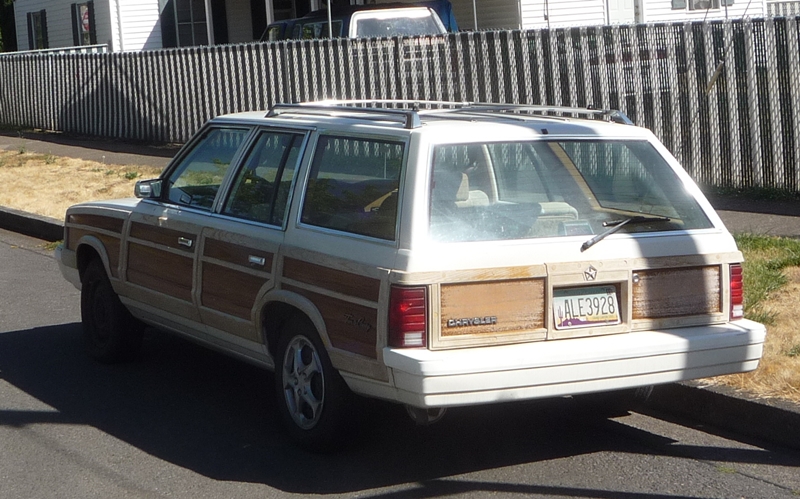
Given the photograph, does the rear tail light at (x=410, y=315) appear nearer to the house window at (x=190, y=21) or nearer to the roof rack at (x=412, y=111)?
the roof rack at (x=412, y=111)

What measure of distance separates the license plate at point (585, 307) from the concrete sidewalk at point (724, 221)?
1022mm

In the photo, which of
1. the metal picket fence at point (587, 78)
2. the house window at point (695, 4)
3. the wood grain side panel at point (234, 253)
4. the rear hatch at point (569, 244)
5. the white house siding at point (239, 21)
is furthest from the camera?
the white house siding at point (239, 21)

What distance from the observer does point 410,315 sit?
4.62 metres

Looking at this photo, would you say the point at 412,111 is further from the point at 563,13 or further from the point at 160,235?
the point at 563,13

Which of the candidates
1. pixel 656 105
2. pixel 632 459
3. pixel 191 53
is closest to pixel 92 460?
pixel 632 459

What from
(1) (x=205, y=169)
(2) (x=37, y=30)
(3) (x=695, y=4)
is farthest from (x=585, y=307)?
(2) (x=37, y=30)

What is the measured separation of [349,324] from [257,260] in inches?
33.4

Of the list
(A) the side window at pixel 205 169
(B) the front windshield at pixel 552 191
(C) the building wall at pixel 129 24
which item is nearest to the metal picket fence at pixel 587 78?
(B) the front windshield at pixel 552 191

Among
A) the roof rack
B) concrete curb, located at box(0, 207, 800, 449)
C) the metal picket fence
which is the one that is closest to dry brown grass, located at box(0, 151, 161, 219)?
the metal picket fence

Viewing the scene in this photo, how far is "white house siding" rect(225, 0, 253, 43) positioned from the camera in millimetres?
29859

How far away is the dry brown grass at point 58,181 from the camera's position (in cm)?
1399

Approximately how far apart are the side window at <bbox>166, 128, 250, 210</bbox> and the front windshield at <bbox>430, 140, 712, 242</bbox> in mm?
1652

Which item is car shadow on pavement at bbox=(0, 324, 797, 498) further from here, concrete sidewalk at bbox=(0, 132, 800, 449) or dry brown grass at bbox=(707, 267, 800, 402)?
dry brown grass at bbox=(707, 267, 800, 402)

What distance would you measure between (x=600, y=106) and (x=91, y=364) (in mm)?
6979
